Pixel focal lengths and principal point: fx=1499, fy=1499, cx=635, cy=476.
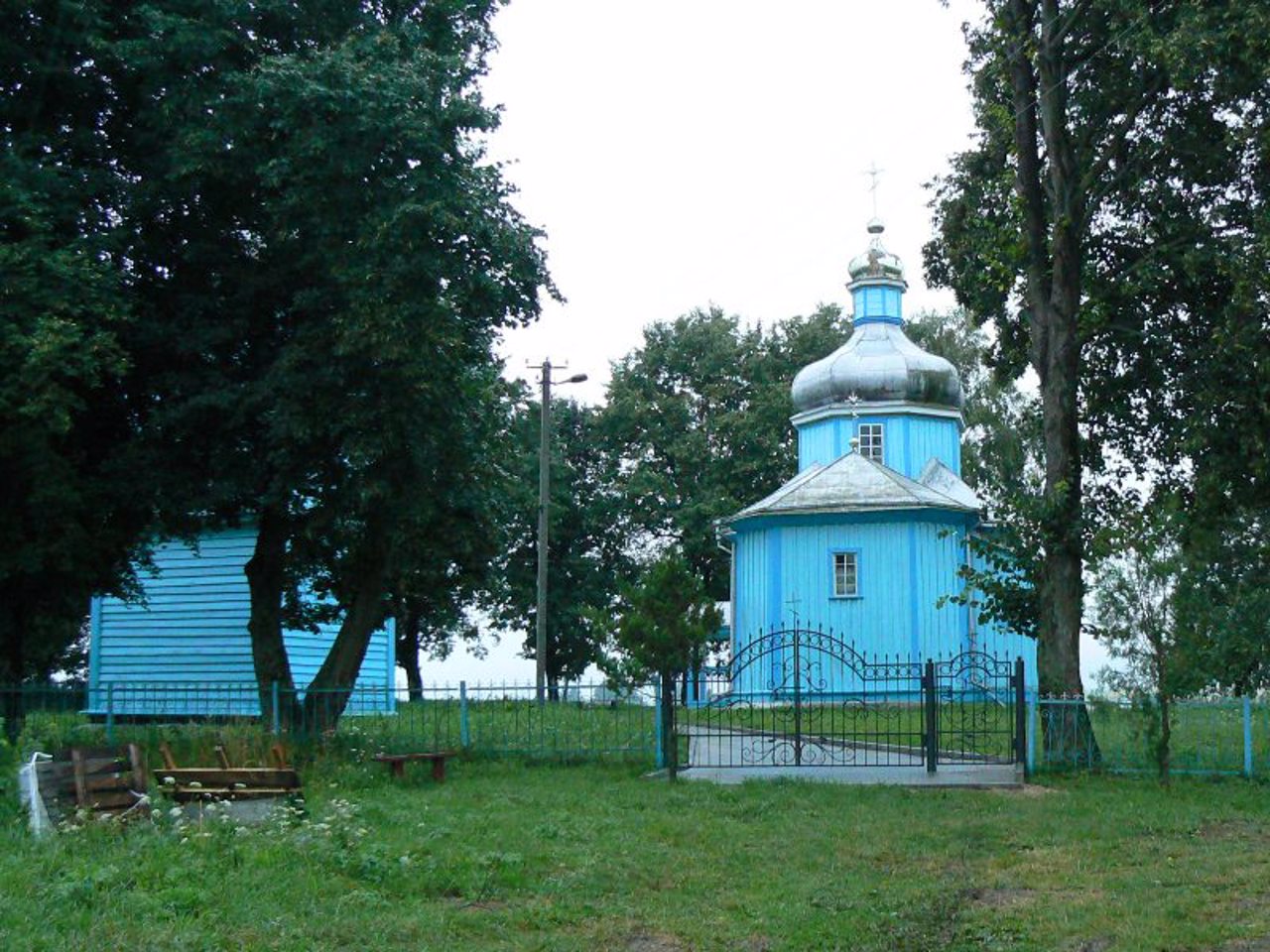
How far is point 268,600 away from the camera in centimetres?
2180

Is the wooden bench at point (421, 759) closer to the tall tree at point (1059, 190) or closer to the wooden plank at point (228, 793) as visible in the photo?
the wooden plank at point (228, 793)

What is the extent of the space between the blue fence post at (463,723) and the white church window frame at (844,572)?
1541 cm

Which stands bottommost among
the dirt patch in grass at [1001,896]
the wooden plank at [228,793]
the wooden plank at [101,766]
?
the dirt patch in grass at [1001,896]

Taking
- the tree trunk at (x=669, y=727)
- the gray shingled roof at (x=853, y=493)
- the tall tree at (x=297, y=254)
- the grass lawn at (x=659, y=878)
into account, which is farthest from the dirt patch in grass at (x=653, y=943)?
the gray shingled roof at (x=853, y=493)

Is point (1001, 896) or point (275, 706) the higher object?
point (275, 706)

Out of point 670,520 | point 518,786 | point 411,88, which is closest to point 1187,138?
point 411,88

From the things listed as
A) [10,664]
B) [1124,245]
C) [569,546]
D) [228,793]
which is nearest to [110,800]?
[228,793]

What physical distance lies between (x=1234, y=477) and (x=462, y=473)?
10.2 m

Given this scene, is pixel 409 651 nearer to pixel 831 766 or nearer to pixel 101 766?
pixel 831 766

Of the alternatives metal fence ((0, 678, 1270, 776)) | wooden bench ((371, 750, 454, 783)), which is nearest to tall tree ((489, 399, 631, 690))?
metal fence ((0, 678, 1270, 776))

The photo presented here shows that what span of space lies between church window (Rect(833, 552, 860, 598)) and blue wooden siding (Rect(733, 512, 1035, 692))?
0.33 ft

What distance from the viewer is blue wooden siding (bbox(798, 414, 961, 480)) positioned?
4019 centimetres

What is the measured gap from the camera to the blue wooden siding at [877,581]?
33844 mm

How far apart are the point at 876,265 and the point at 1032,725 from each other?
25.5 metres
